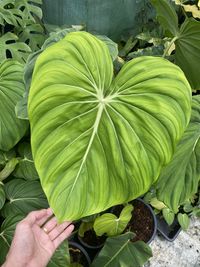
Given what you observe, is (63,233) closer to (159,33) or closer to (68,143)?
(68,143)

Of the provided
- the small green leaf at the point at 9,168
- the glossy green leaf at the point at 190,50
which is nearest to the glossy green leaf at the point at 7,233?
the small green leaf at the point at 9,168

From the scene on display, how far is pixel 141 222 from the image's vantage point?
155 centimetres

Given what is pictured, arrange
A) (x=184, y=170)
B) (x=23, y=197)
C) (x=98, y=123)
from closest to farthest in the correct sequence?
(x=98, y=123) → (x=184, y=170) → (x=23, y=197)

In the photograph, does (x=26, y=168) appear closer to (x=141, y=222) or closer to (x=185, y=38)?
(x=141, y=222)

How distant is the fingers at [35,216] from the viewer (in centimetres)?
109

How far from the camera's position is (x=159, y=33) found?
71.9 inches

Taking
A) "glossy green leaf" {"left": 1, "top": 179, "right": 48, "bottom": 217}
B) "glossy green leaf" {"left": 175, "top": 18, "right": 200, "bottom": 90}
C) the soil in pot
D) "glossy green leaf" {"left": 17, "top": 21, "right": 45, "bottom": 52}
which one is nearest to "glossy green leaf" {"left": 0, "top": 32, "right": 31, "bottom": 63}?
"glossy green leaf" {"left": 17, "top": 21, "right": 45, "bottom": 52}

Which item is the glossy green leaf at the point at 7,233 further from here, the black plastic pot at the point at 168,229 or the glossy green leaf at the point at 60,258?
the black plastic pot at the point at 168,229

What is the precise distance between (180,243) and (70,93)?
3.41 feet

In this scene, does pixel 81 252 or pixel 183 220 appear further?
pixel 183 220

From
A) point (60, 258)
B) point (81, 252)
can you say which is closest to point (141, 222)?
point (81, 252)

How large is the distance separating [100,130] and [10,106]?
45 centimetres

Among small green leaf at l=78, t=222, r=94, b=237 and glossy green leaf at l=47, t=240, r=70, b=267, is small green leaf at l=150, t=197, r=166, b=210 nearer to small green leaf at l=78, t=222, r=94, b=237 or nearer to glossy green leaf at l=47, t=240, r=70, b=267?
small green leaf at l=78, t=222, r=94, b=237

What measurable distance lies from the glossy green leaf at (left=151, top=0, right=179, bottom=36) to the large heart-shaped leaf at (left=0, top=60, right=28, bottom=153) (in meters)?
0.46
